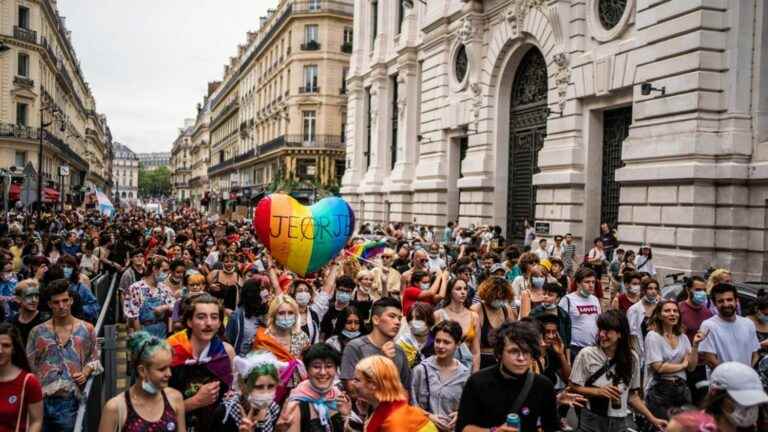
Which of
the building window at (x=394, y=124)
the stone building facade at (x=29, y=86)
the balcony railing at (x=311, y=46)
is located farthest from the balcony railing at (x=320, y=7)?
the building window at (x=394, y=124)

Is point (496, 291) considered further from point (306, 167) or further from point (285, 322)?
point (306, 167)

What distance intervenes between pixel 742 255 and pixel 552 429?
1134 centimetres

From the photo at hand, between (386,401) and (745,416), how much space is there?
173cm

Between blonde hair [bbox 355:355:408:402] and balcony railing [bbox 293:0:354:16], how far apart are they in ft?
153

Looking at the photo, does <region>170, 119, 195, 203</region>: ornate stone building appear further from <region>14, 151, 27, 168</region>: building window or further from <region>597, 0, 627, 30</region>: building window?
<region>597, 0, 627, 30</region>: building window

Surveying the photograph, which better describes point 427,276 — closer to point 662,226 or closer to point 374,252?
point 374,252

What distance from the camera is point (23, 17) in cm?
4541

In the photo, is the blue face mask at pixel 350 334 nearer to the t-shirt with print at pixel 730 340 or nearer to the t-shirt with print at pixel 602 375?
the t-shirt with print at pixel 602 375

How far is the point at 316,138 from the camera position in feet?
164

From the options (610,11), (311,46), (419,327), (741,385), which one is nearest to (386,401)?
(741,385)

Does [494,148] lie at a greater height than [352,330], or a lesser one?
greater

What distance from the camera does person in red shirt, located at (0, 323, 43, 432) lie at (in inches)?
168

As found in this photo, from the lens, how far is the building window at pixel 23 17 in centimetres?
4512

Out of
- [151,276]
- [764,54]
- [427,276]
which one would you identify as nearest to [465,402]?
[427,276]
